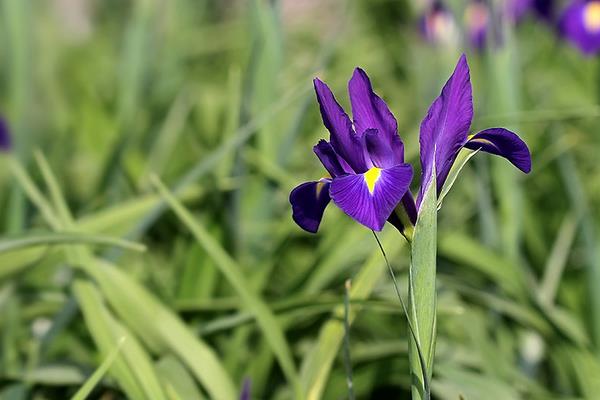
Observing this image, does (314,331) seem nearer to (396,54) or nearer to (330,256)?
(330,256)

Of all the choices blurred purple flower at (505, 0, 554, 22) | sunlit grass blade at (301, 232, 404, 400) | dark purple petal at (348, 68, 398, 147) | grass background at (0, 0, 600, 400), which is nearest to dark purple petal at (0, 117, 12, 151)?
grass background at (0, 0, 600, 400)

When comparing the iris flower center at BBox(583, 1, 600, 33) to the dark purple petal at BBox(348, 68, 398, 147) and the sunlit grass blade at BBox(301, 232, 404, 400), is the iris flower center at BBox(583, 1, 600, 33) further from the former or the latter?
the dark purple petal at BBox(348, 68, 398, 147)

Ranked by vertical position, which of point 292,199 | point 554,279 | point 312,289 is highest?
point 292,199

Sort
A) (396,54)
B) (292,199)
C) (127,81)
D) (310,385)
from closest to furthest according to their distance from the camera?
(292,199) < (310,385) < (127,81) < (396,54)

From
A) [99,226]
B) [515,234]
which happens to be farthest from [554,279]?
[99,226]

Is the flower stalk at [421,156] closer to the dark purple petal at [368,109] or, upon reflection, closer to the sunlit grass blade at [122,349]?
the dark purple petal at [368,109]

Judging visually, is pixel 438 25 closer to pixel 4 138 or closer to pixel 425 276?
pixel 4 138

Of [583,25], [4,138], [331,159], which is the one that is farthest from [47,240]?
[583,25]
